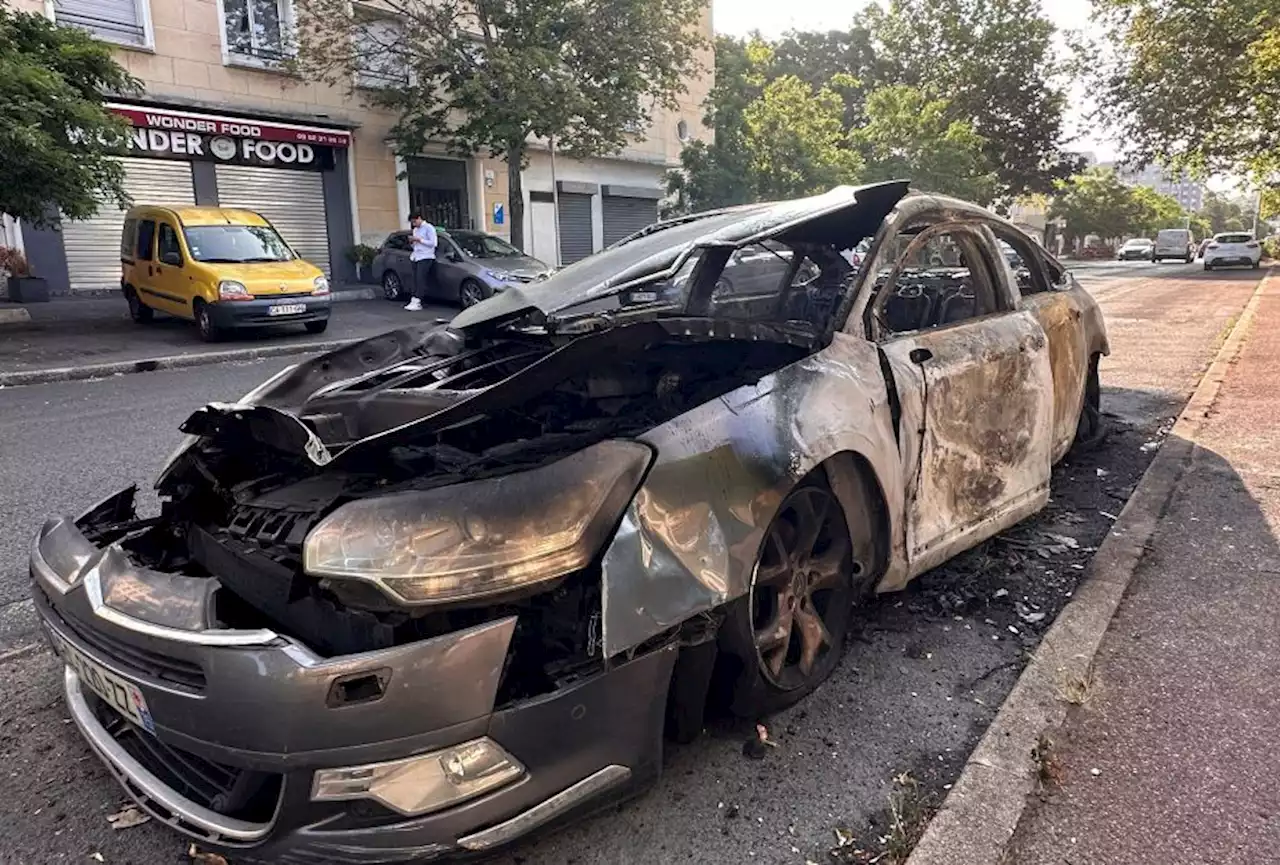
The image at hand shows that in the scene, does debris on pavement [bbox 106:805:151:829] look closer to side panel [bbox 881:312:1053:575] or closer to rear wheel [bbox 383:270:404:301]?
side panel [bbox 881:312:1053:575]

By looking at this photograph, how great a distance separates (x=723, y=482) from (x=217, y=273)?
11.3 meters

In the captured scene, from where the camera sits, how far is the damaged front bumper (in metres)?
1.74

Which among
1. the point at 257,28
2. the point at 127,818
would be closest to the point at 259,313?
the point at 257,28

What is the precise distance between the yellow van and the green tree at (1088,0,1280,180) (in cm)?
2094

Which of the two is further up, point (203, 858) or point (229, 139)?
point (229, 139)

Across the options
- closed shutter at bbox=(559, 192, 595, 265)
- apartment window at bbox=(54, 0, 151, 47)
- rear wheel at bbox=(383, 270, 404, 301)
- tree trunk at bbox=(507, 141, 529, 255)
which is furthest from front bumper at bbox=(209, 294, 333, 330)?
closed shutter at bbox=(559, 192, 595, 265)

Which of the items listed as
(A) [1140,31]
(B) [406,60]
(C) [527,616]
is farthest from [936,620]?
(A) [1140,31]

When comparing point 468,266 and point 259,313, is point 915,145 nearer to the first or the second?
point 468,266

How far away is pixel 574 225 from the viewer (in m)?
25.4

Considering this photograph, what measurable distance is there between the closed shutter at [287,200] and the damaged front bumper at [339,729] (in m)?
17.2

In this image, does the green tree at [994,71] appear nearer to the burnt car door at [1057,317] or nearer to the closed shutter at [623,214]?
the closed shutter at [623,214]

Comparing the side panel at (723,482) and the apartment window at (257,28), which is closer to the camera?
the side panel at (723,482)

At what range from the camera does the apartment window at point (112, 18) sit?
49.7ft

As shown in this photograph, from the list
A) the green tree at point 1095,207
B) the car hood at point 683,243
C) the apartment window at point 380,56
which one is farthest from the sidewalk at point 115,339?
the green tree at point 1095,207
